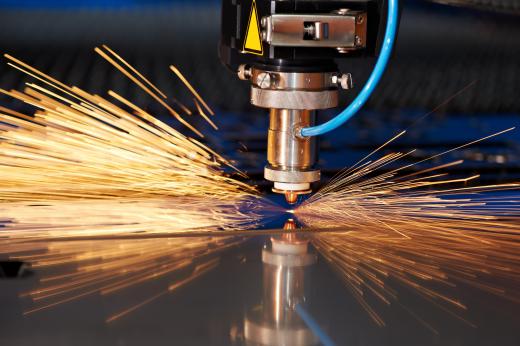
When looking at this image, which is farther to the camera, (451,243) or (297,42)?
(451,243)

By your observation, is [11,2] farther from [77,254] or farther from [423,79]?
[77,254]

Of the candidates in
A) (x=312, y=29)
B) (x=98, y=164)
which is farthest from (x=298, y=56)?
(x=98, y=164)

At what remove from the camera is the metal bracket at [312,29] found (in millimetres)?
1478

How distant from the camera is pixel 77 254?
164 cm

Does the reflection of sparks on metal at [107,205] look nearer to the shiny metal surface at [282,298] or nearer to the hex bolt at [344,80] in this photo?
the shiny metal surface at [282,298]

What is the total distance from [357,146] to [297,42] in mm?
1223

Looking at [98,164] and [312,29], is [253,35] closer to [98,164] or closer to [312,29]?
[312,29]

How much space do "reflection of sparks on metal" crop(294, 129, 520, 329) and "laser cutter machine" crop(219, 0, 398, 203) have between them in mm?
165

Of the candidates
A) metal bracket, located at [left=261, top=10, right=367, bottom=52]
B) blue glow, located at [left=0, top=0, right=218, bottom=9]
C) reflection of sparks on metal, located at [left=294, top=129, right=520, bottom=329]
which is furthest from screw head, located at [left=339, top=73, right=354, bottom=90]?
blue glow, located at [left=0, top=0, right=218, bottom=9]

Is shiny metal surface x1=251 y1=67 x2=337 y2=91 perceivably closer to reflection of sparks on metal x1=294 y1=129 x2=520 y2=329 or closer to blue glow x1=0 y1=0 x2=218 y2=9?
reflection of sparks on metal x1=294 y1=129 x2=520 y2=329

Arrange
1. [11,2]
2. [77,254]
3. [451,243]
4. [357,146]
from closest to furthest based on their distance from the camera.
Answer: [77,254], [451,243], [357,146], [11,2]

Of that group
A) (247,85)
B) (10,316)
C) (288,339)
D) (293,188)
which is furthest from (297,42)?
(247,85)

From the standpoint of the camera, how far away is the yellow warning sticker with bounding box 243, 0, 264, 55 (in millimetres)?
1519

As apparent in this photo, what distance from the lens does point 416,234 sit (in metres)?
1.81
